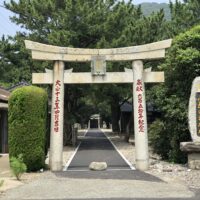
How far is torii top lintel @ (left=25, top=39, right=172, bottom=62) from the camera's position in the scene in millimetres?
17734

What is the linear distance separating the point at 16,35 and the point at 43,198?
24.8 meters

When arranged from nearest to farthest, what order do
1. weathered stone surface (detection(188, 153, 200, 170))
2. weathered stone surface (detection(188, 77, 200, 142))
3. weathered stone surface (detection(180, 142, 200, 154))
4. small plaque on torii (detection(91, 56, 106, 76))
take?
weathered stone surface (detection(180, 142, 200, 154)), weathered stone surface (detection(188, 153, 200, 170)), weathered stone surface (detection(188, 77, 200, 142)), small plaque on torii (detection(91, 56, 106, 76))

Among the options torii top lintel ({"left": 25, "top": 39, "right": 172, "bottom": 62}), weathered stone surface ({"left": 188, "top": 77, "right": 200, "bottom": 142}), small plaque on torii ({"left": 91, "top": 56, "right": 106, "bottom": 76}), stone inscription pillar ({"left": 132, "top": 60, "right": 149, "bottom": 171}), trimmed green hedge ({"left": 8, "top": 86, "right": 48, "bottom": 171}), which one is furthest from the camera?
small plaque on torii ({"left": 91, "top": 56, "right": 106, "bottom": 76})

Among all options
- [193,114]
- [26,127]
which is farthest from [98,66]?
[193,114]

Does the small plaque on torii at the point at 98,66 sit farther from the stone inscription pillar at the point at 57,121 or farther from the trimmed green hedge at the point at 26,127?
the trimmed green hedge at the point at 26,127

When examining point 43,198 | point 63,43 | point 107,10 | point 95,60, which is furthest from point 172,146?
point 107,10

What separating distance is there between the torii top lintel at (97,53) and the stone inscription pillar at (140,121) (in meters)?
0.41

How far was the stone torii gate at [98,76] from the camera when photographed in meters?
17.6

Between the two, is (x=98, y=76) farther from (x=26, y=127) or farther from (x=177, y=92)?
(x=177, y=92)

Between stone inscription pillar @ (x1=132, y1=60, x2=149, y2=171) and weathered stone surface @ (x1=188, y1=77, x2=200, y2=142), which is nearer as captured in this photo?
weathered stone surface @ (x1=188, y1=77, x2=200, y2=142)

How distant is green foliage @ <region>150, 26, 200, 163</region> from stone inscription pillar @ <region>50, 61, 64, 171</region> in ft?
16.9

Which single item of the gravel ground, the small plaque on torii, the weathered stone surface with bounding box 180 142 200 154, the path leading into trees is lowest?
the gravel ground

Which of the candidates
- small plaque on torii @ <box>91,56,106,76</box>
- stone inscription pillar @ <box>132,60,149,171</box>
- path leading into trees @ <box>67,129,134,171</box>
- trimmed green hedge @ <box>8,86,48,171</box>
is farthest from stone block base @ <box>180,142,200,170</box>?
trimmed green hedge @ <box>8,86,48,171</box>

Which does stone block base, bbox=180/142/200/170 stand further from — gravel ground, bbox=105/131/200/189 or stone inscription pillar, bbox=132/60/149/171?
stone inscription pillar, bbox=132/60/149/171
